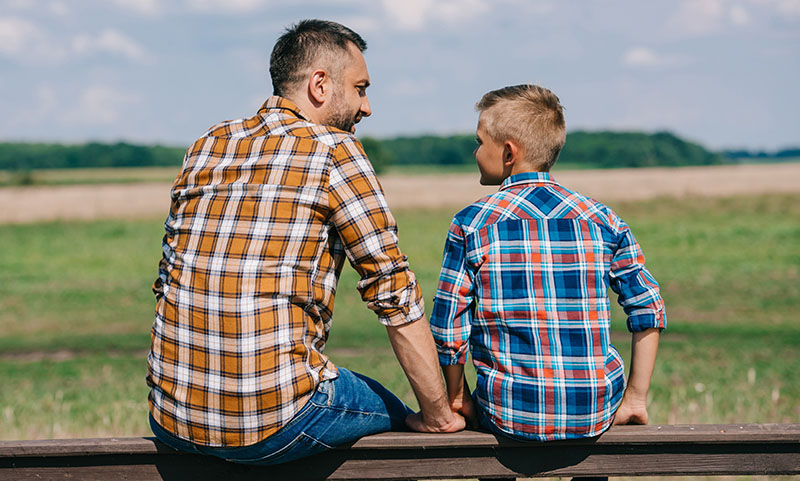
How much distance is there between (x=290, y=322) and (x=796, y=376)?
795 cm

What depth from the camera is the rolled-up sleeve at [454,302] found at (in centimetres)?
229

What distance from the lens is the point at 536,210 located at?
7.54 feet

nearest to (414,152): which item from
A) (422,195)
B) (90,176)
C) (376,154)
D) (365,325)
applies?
(376,154)

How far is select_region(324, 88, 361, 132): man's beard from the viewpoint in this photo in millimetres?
2420

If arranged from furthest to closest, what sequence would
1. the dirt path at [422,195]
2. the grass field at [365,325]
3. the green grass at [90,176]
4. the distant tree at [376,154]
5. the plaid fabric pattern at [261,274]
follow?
the distant tree at [376,154]
the green grass at [90,176]
the dirt path at [422,195]
the grass field at [365,325]
the plaid fabric pattern at [261,274]

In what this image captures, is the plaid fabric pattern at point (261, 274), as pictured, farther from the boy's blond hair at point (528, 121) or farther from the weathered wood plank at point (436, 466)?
the boy's blond hair at point (528, 121)

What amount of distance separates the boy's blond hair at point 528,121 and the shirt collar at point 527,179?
37 millimetres

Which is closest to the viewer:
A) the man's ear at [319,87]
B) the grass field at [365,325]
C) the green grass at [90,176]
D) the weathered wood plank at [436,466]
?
the weathered wood plank at [436,466]

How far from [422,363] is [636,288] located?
0.69m

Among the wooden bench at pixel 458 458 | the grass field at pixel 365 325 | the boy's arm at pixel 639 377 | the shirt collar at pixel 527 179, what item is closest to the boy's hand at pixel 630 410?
the boy's arm at pixel 639 377

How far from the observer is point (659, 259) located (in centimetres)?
2086

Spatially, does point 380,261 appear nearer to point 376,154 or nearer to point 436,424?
point 436,424

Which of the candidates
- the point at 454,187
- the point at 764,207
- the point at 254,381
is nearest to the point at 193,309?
the point at 254,381

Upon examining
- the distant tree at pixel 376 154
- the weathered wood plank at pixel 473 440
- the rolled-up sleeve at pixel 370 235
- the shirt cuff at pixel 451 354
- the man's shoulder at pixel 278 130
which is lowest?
the distant tree at pixel 376 154
